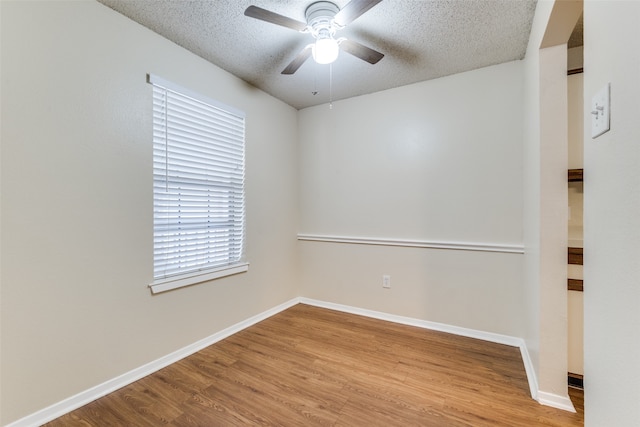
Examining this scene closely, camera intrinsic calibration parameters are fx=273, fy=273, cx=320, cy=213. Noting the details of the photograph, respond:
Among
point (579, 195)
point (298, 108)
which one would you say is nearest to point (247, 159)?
point (298, 108)

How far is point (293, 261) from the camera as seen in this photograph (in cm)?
342

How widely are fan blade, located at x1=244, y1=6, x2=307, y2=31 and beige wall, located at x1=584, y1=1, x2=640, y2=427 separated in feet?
4.36

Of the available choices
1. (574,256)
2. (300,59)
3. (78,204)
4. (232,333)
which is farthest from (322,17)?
(232,333)

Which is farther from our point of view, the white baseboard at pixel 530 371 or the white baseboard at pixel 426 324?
the white baseboard at pixel 426 324

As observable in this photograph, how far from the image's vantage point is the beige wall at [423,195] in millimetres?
2395

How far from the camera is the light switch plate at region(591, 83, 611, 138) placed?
0.76 meters

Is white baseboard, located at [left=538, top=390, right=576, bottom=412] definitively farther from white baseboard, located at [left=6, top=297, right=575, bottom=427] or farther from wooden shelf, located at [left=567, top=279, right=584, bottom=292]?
wooden shelf, located at [left=567, top=279, right=584, bottom=292]

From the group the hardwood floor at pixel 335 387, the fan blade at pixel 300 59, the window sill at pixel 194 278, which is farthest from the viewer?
the window sill at pixel 194 278

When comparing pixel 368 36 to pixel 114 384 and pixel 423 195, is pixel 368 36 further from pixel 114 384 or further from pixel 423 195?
pixel 114 384

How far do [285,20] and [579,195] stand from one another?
2163mm

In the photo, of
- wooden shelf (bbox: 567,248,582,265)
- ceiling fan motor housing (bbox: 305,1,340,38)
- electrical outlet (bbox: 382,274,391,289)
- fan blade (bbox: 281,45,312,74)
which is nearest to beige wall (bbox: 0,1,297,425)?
fan blade (bbox: 281,45,312,74)

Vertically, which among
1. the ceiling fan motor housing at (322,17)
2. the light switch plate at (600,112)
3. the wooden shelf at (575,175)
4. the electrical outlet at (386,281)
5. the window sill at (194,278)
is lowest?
the electrical outlet at (386,281)

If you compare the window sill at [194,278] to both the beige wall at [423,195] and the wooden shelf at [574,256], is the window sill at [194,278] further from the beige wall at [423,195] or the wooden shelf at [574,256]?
the wooden shelf at [574,256]

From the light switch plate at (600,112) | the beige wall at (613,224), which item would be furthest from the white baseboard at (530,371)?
the light switch plate at (600,112)
